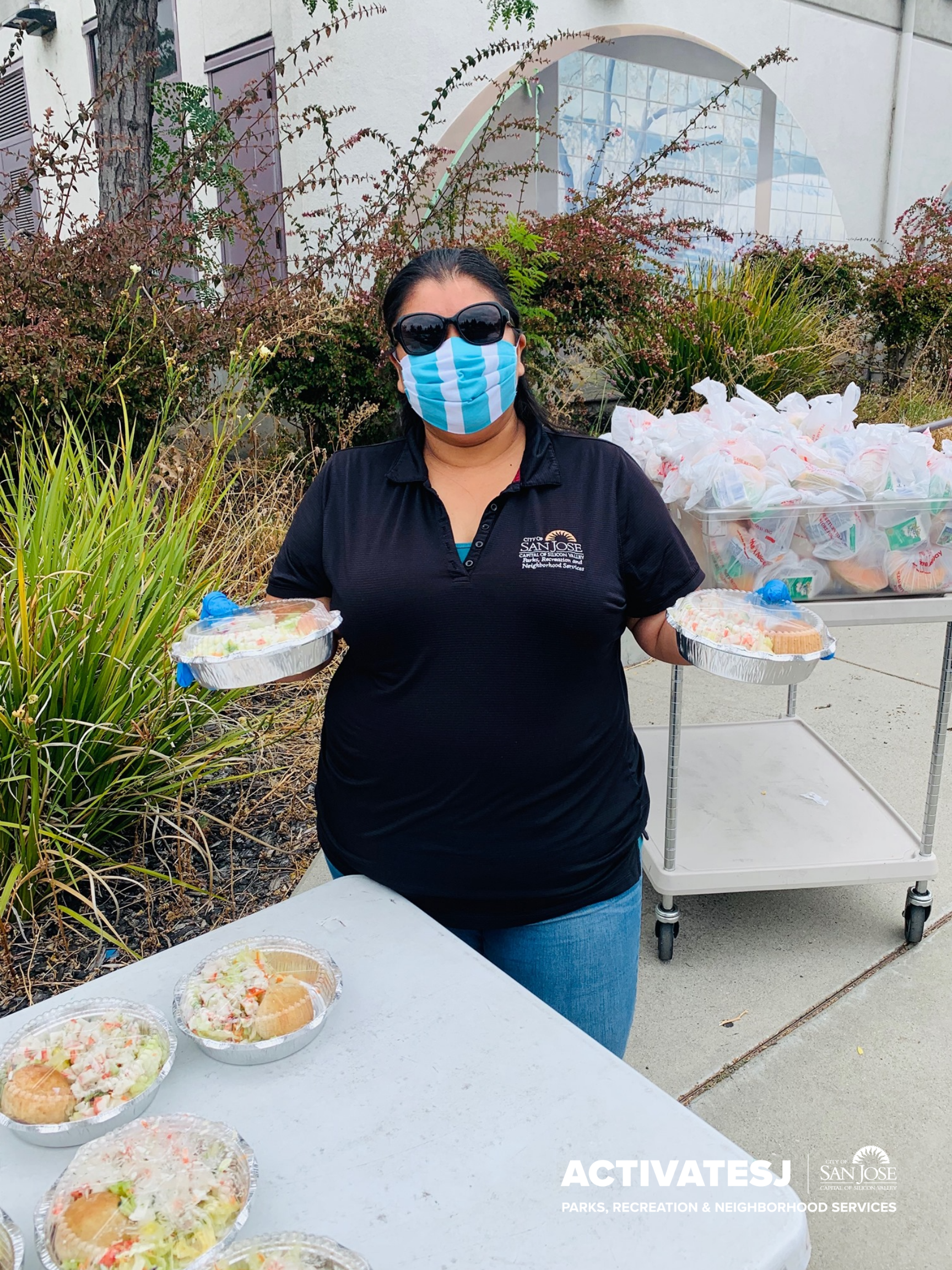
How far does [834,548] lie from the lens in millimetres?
2418

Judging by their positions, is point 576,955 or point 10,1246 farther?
point 576,955

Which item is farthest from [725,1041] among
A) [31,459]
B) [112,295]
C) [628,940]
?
[112,295]

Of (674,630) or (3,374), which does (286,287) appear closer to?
(3,374)

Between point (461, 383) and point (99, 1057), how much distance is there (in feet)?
4.00

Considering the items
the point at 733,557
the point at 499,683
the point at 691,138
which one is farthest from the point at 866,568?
the point at 691,138

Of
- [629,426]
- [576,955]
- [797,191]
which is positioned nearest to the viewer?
[576,955]

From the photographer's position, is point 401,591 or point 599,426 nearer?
point 401,591

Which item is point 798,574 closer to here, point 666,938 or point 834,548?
point 834,548

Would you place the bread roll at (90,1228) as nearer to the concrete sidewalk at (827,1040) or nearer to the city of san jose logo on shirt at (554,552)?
the city of san jose logo on shirt at (554,552)

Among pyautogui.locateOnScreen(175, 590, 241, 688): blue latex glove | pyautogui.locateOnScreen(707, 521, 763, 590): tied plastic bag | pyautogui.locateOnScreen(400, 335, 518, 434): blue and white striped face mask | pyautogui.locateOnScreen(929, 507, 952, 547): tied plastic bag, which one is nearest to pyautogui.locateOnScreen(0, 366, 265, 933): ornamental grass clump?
pyautogui.locateOnScreen(175, 590, 241, 688): blue latex glove

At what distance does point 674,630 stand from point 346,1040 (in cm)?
93

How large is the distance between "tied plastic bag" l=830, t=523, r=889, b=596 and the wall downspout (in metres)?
10.2

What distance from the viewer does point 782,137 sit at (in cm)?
943

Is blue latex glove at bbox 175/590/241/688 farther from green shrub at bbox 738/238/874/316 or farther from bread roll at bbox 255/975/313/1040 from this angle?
green shrub at bbox 738/238/874/316
